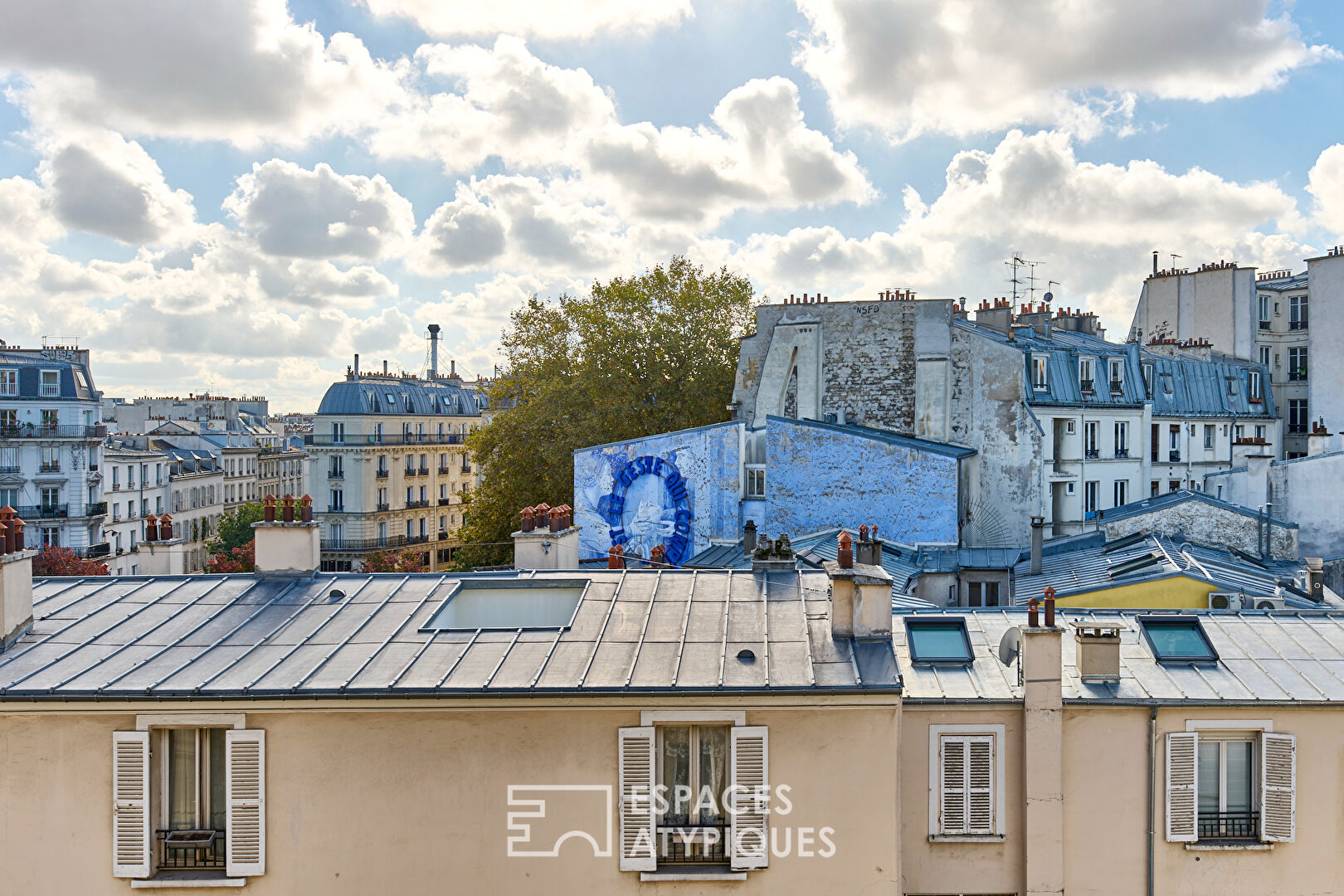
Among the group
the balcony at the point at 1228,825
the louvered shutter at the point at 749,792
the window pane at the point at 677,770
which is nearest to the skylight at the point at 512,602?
the window pane at the point at 677,770

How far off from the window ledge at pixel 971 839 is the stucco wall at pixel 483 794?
1.32m

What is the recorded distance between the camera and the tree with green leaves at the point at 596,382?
42.4m

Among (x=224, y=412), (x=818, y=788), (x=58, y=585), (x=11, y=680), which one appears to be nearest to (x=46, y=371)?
(x=224, y=412)

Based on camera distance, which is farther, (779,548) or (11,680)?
(779,548)

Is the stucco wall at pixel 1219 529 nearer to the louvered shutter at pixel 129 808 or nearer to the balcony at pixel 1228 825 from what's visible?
the balcony at pixel 1228 825

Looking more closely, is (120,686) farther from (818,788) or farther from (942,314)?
(942,314)

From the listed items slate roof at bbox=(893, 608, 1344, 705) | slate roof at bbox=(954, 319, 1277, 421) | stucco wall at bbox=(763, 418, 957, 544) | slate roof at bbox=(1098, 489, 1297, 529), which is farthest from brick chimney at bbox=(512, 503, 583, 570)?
slate roof at bbox=(954, 319, 1277, 421)

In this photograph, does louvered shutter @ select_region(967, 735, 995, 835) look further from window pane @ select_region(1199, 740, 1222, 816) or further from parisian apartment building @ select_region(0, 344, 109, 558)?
parisian apartment building @ select_region(0, 344, 109, 558)

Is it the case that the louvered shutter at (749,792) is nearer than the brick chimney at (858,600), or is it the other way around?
the louvered shutter at (749,792)

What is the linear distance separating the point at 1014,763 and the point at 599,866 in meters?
4.31

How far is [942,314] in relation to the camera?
3341cm

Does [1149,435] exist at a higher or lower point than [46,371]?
lower

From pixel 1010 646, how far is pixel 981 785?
159 centimetres

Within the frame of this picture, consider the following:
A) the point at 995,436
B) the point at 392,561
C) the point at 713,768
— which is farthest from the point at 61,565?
the point at 713,768
